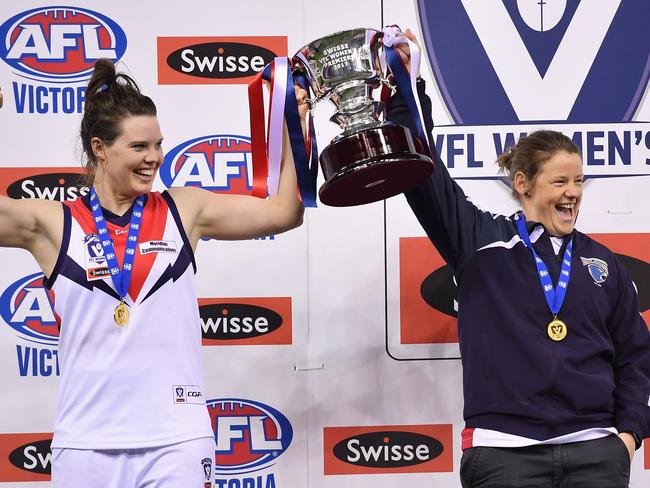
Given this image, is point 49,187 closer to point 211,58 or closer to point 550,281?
point 211,58

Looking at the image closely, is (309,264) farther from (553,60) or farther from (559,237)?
(553,60)

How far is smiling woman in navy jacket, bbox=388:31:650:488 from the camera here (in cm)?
211

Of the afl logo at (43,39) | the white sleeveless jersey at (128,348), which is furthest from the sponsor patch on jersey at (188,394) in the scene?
the afl logo at (43,39)

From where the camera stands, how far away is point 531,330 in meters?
2.15

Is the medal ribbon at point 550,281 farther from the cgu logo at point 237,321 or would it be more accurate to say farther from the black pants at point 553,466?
Result: the cgu logo at point 237,321

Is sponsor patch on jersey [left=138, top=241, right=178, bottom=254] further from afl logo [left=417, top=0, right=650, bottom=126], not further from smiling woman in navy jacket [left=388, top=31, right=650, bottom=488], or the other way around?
afl logo [left=417, top=0, right=650, bottom=126]

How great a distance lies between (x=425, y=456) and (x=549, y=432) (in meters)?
0.93

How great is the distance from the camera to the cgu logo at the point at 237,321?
290 cm

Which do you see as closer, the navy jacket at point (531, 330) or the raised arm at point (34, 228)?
the raised arm at point (34, 228)

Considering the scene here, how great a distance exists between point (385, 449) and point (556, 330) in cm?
101

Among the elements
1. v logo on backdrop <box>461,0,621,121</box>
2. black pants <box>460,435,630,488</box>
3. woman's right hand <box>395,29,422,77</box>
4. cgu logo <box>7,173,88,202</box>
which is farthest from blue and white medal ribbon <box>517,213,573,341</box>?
cgu logo <box>7,173,88,202</box>

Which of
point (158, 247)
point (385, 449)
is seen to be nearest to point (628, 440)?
point (385, 449)

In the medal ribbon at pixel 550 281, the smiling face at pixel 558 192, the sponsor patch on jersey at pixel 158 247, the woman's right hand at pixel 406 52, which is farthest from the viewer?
the smiling face at pixel 558 192

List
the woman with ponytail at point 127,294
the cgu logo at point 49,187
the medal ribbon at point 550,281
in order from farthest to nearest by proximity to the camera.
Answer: the cgu logo at point 49,187
the medal ribbon at point 550,281
the woman with ponytail at point 127,294
